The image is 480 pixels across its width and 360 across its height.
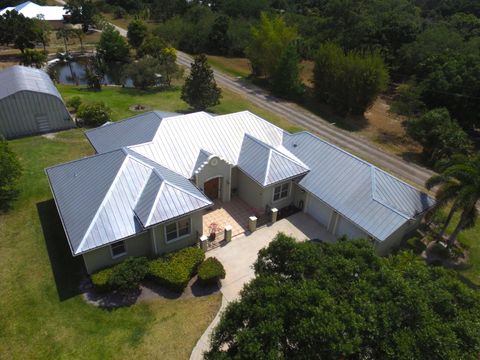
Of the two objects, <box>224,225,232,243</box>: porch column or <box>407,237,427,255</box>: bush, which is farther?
<box>407,237,427,255</box>: bush

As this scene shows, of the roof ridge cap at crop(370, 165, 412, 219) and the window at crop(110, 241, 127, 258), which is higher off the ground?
the roof ridge cap at crop(370, 165, 412, 219)

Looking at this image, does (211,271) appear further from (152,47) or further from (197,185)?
(152,47)

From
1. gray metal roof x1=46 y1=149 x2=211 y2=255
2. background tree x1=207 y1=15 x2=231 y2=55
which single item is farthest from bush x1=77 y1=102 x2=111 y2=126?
background tree x1=207 y1=15 x2=231 y2=55

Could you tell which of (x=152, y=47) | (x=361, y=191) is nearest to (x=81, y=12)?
(x=152, y=47)

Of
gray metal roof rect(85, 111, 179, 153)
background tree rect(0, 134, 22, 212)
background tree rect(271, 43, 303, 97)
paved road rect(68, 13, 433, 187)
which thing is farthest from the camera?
background tree rect(271, 43, 303, 97)

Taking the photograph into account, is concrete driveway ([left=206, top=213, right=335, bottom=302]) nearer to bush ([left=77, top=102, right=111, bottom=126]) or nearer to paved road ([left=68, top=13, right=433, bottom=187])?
paved road ([left=68, top=13, right=433, bottom=187])

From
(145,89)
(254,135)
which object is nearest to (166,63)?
(145,89)

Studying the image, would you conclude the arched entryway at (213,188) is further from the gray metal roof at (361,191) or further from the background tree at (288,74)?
the background tree at (288,74)
